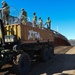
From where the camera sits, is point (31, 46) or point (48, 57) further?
point (48, 57)

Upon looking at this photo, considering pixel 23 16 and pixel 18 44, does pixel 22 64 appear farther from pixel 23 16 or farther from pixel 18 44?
pixel 23 16

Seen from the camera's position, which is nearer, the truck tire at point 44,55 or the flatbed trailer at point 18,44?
the flatbed trailer at point 18,44

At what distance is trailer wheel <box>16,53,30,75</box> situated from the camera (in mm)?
9859

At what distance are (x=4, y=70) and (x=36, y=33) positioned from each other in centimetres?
331

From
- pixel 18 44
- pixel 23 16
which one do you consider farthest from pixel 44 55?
pixel 18 44

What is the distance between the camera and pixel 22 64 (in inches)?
407

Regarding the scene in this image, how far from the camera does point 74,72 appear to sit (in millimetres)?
10625

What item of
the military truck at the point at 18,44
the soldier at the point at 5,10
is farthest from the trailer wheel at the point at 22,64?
the soldier at the point at 5,10

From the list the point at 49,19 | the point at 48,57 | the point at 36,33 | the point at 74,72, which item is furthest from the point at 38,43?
the point at 49,19

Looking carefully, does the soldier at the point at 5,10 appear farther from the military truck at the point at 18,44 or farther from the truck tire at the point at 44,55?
the truck tire at the point at 44,55

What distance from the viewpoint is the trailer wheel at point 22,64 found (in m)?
9.86

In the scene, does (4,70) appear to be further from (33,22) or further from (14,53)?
(33,22)

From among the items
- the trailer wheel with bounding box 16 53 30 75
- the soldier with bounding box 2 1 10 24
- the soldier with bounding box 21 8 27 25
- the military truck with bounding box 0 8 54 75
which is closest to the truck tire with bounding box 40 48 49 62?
the military truck with bounding box 0 8 54 75

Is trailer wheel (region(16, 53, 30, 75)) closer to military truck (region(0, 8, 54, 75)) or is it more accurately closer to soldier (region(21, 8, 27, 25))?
military truck (region(0, 8, 54, 75))
